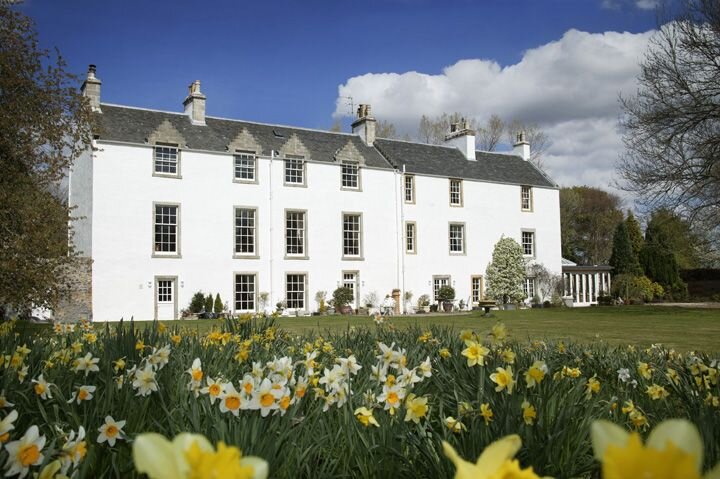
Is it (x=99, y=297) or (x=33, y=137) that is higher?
(x=33, y=137)

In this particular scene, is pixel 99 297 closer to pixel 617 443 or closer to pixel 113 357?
pixel 113 357

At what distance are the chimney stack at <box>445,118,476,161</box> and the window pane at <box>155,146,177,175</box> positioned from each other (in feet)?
58.8

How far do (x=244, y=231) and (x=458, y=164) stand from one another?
1410cm

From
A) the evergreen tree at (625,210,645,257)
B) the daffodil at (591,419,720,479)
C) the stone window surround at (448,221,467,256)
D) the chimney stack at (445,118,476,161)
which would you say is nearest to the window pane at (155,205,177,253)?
the stone window surround at (448,221,467,256)

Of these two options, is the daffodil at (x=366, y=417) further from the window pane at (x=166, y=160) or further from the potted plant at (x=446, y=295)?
the potted plant at (x=446, y=295)

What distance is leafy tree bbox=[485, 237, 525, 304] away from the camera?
35.1m

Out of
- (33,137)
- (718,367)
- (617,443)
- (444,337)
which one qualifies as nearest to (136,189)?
(33,137)

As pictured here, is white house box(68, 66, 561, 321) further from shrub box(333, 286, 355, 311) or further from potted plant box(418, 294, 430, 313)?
shrub box(333, 286, 355, 311)

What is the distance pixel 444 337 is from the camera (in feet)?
21.6

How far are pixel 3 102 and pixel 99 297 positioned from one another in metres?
15.1

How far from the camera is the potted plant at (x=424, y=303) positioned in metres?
33.7

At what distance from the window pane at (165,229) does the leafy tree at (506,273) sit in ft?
56.6

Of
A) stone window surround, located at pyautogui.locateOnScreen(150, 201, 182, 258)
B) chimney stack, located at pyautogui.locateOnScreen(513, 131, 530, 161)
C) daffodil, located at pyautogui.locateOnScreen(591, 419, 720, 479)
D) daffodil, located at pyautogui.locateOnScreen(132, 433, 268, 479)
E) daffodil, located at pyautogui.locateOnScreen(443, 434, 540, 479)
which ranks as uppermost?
chimney stack, located at pyautogui.locateOnScreen(513, 131, 530, 161)

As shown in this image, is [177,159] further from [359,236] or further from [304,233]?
[359,236]
